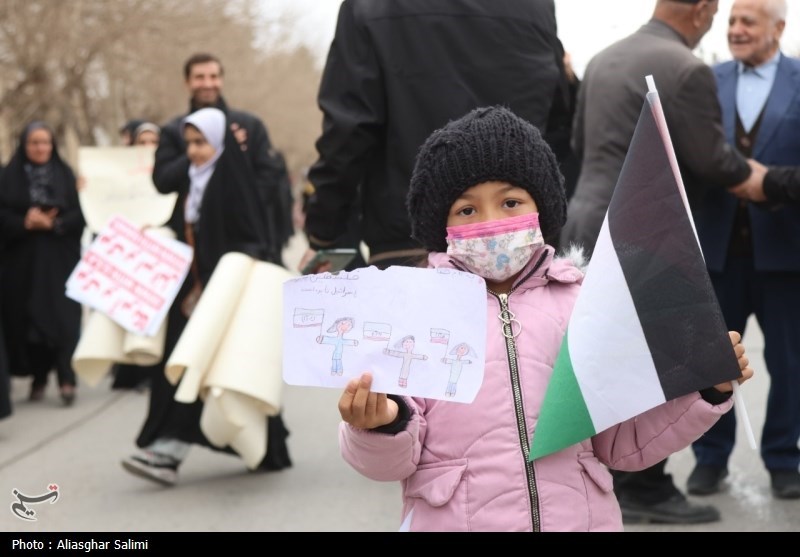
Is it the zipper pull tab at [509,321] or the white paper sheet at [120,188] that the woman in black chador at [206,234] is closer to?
the white paper sheet at [120,188]

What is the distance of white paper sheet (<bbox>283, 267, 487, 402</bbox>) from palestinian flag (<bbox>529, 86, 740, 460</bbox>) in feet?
0.83

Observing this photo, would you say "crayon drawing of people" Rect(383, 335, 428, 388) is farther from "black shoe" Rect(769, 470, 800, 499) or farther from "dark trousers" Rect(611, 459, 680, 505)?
"black shoe" Rect(769, 470, 800, 499)

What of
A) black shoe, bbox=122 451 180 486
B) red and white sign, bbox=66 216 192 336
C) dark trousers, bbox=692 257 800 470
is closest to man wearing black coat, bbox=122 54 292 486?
black shoe, bbox=122 451 180 486

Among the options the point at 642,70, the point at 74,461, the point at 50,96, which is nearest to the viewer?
the point at 642,70

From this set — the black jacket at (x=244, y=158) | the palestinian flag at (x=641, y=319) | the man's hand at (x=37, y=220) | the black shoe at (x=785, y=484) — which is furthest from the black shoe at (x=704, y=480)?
the man's hand at (x=37, y=220)

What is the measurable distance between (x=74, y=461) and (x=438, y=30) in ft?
13.5

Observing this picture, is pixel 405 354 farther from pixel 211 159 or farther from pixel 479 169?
pixel 211 159

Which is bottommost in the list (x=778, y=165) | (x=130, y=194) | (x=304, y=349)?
(x=130, y=194)

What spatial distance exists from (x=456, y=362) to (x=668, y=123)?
9.60ft

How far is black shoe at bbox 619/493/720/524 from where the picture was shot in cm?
559

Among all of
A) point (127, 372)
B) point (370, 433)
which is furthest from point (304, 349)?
point (127, 372)

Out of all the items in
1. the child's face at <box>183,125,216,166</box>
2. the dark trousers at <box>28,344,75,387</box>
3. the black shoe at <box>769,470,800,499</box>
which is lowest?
the dark trousers at <box>28,344,75,387</box>

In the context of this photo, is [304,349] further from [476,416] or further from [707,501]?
[707,501]

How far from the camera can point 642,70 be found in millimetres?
5332
